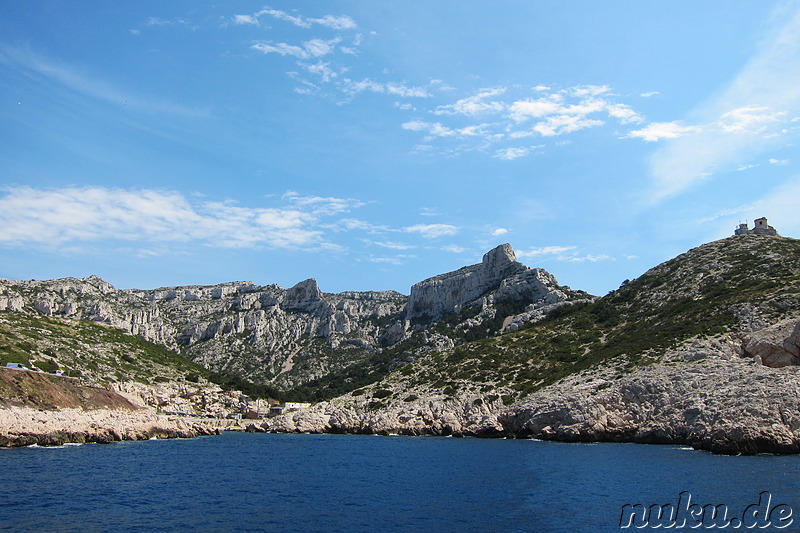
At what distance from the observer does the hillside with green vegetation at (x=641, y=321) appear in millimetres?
70500

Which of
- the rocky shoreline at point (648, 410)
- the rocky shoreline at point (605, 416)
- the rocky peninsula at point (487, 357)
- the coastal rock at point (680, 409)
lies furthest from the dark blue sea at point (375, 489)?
the rocky peninsula at point (487, 357)

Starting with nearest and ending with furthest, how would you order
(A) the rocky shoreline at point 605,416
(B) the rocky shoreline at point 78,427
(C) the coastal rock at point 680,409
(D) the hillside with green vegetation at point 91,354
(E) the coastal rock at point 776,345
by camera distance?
(C) the coastal rock at point 680,409 → (A) the rocky shoreline at point 605,416 → (B) the rocky shoreline at point 78,427 → (E) the coastal rock at point 776,345 → (D) the hillside with green vegetation at point 91,354

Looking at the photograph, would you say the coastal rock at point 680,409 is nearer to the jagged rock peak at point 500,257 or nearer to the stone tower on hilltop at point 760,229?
the stone tower on hilltop at point 760,229

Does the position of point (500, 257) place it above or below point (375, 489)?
above

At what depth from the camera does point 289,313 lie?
611ft

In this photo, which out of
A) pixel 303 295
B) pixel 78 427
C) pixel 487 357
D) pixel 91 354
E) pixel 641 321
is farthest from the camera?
pixel 303 295

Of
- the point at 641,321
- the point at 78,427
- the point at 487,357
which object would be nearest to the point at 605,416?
the point at 641,321

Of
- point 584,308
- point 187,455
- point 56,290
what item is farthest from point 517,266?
point 56,290

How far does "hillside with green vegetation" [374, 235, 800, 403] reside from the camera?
70.5 m

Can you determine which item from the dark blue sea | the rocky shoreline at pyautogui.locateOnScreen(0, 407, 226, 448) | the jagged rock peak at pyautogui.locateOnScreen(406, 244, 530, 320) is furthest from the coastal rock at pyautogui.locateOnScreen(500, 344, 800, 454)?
the jagged rock peak at pyautogui.locateOnScreen(406, 244, 530, 320)

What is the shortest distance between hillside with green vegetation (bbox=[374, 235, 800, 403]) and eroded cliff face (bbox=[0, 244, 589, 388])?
24.1m

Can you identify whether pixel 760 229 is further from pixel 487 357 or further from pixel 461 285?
pixel 461 285

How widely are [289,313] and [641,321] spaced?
410 ft

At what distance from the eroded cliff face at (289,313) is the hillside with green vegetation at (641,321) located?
2413 cm
